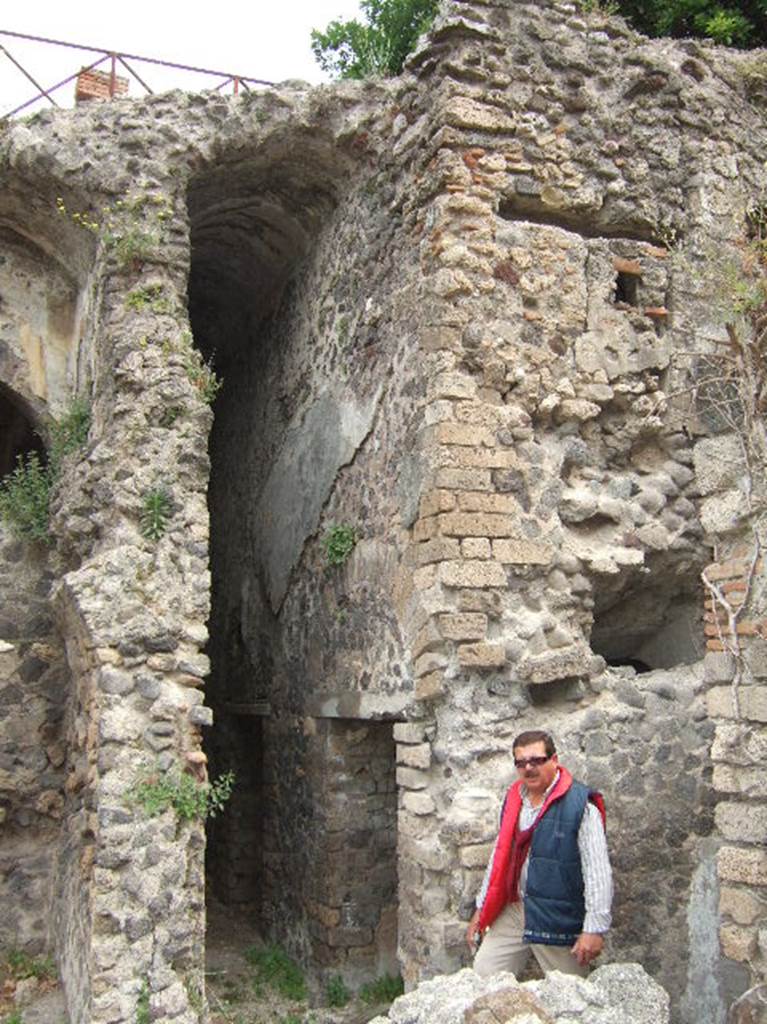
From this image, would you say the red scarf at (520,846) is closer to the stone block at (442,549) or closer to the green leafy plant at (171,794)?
the stone block at (442,549)

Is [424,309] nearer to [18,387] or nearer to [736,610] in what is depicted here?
[736,610]

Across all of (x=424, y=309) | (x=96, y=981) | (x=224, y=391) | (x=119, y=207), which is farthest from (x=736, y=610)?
(x=224, y=391)

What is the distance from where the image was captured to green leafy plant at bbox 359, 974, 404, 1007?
655cm

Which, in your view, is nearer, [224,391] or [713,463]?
[713,463]

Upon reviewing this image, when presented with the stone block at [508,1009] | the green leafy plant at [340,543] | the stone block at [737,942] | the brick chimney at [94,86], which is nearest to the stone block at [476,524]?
the green leafy plant at [340,543]

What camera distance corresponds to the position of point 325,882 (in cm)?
685

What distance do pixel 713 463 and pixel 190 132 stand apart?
13.2ft

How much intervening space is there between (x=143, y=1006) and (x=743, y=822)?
3.00m

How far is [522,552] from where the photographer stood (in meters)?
5.70

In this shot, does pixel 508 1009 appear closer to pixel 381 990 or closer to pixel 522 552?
pixel 522 552

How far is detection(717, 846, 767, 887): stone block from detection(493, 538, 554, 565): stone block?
6.07 feet

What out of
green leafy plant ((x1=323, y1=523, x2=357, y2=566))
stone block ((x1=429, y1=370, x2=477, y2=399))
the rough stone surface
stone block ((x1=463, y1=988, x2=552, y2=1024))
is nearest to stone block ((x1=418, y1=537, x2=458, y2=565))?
stone block ((x1=429, y1=370, x2=477, y2=399))

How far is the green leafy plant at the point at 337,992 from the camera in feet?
21.5

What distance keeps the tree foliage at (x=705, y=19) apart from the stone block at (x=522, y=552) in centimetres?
660
